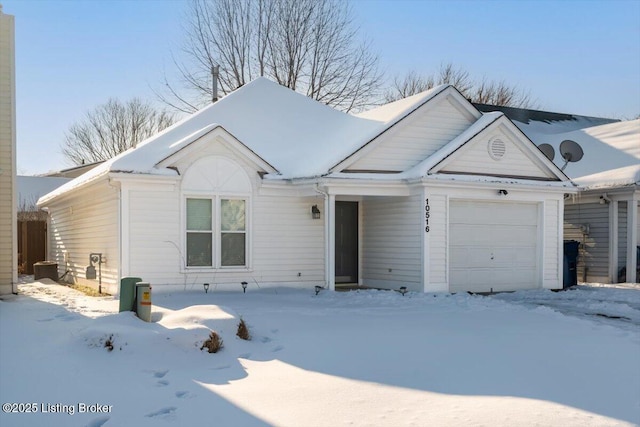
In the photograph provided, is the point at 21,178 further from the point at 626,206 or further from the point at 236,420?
the point at 236,420

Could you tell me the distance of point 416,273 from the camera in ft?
47.3

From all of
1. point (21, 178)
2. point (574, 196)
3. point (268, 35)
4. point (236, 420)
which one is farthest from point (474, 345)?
point (21, 178)

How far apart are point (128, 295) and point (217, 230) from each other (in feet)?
14.3

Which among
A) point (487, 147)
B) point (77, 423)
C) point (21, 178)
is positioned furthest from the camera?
point (21, 178)

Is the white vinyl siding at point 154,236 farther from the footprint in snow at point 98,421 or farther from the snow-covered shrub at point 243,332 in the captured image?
the footprint in snow at point 98,421

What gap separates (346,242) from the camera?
653 inches

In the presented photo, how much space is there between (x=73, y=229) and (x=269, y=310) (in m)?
9.85

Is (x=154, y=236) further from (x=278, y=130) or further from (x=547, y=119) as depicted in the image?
(x=547, y=119)

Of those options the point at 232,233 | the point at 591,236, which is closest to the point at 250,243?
the point at 232,233

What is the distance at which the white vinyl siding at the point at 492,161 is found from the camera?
15.1 metres

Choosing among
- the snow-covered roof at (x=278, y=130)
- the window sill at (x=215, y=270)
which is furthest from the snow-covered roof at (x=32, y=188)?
the window sill at (x=215, y=270)

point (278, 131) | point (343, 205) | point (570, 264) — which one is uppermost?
point (278, 131)

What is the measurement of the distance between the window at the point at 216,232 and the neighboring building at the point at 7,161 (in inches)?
154

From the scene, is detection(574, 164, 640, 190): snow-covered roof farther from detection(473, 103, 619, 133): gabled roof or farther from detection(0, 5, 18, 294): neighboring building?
detection(0, 5, 18, 294): neighboring building
